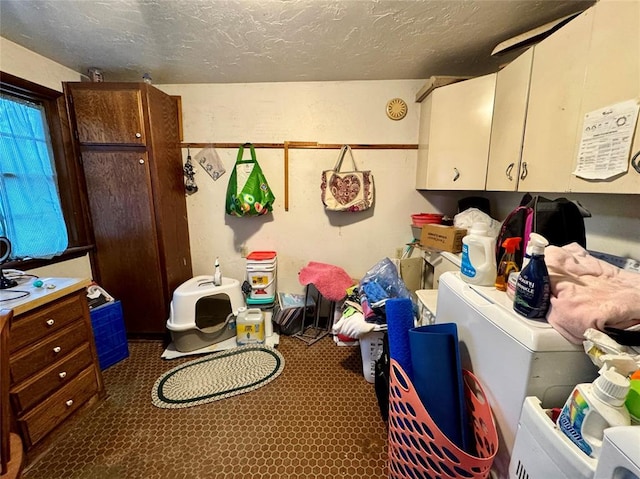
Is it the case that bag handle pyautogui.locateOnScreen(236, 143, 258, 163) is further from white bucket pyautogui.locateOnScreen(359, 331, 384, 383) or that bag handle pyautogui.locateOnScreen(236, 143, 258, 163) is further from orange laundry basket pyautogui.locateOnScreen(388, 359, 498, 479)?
orange laundry basket pyautogui.locateOnScreen(388, 359, 498, 479)

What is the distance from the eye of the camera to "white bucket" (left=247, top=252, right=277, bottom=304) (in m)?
2.17

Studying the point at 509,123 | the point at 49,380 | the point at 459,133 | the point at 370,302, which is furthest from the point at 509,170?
the point at 49,380

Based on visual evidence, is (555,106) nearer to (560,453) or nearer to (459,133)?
(459,133)

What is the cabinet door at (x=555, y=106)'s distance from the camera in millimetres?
980

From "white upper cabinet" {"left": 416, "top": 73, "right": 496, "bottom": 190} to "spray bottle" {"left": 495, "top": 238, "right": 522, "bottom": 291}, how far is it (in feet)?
3.28

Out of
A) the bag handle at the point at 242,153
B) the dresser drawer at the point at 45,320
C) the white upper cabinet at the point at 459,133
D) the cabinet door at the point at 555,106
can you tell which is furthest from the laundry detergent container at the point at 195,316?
the cabinet door at the point at 555,106

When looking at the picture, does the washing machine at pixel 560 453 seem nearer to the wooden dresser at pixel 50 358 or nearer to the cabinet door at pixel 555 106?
the cabinet door at pixel 555 106

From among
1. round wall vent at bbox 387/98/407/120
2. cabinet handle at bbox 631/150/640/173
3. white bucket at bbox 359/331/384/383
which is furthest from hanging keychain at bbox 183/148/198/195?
cabinet handle at bbox 631/150/640/173

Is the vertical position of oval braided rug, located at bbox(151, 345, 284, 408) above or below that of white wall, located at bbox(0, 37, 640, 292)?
below

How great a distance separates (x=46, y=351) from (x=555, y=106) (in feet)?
8.63

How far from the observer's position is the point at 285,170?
89.3 inches

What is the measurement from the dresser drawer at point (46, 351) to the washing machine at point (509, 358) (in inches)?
72.9

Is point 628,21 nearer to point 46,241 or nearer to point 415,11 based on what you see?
point 415,11

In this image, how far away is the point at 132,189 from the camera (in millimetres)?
1899
